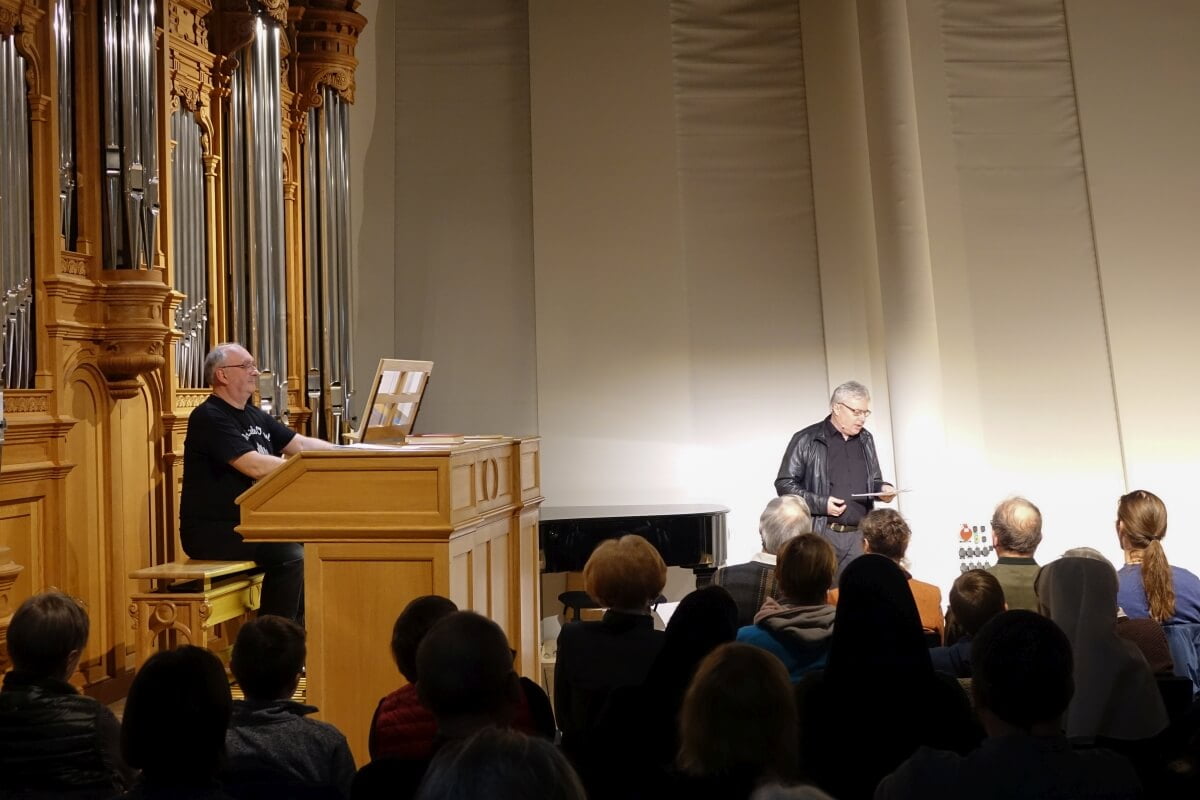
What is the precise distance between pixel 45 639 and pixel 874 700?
6.16 feet

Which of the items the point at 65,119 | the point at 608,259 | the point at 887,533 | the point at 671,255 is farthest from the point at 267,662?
the point at 671,255

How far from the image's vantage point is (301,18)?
26.3 feet

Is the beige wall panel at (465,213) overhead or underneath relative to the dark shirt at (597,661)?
overhead

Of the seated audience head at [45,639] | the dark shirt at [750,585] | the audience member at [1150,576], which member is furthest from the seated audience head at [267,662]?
the audience member at [1150,576]

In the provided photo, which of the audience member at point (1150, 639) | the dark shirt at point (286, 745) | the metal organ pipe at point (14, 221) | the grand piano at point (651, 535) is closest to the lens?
the dark shirt at point (286, 745)

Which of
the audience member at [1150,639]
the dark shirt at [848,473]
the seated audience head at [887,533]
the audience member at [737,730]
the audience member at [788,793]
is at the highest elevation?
the dark shirt at [848,473]

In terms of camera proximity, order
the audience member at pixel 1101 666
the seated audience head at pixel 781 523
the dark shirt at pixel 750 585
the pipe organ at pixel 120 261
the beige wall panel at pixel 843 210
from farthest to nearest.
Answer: the beige wall panel at pixel 843 210 → the pipe organ at pixel 120 261 → the seated audience head at pixel 781 523 → the dark shirt at pixel 750 585 → the audience member at pixel 1101 666

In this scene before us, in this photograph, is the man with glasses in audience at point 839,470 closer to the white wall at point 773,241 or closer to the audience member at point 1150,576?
the white wall at point 773,241

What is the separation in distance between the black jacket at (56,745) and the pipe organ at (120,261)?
2.32 m

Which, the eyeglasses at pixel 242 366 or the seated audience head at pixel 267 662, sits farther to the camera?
the eyeglasses at pixel 242 366

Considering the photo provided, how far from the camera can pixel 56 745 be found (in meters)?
2.65

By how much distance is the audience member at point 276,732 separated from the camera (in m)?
2.45

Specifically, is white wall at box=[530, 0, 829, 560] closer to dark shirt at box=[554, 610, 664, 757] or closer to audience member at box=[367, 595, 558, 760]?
dark shirt at box=[554, 610, 664, 757]

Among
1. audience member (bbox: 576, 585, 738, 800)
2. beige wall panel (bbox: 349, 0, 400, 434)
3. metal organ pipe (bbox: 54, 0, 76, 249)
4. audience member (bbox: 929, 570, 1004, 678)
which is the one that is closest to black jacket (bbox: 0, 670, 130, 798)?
audience member (bbox: 576, 585, 738, 800)
